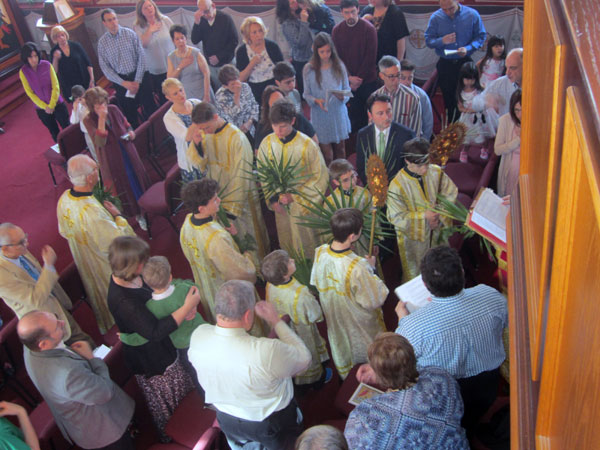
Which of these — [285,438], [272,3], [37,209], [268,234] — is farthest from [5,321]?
[272,3]

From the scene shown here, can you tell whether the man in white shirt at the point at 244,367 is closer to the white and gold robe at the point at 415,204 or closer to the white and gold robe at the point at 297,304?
the white and gold robe at the point at 297,304

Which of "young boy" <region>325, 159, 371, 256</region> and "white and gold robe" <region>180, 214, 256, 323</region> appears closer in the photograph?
"white and gold robe" <region>180, 214, 256, 323</region>

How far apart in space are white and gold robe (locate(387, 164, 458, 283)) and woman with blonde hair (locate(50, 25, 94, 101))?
4.90 metres

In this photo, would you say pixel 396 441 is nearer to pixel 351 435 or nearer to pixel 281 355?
pixel 351 435

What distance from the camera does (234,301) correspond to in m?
2.71

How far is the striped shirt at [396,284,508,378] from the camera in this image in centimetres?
261

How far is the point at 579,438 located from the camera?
2.86 ft

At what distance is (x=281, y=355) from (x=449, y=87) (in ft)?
15.4

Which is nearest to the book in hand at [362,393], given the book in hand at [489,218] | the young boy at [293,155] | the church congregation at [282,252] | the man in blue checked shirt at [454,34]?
the church congregation at [282,252]

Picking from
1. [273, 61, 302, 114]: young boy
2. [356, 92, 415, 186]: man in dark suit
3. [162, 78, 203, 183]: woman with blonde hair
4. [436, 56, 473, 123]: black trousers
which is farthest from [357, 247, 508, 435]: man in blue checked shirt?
[436, 56, 473, 123]: black trousers

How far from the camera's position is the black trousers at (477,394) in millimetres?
2803

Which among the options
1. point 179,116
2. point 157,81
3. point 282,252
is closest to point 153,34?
point 157,81

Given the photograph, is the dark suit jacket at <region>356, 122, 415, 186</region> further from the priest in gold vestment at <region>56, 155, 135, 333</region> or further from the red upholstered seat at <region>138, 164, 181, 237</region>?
the priest in gold vestment at <region>56, 155, 135, 333</region>

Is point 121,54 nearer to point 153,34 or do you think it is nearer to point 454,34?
point 153,34
